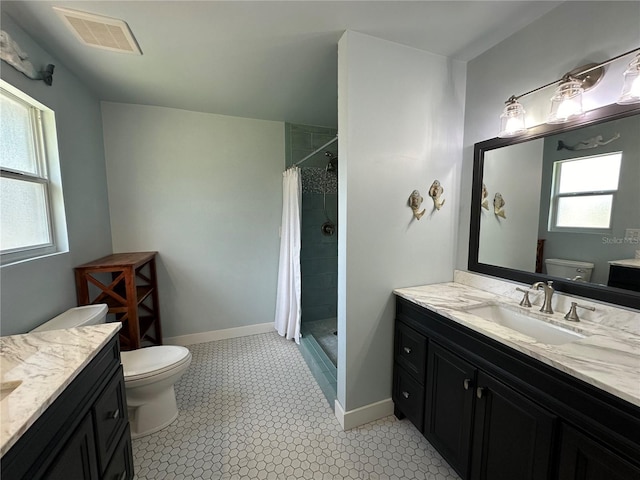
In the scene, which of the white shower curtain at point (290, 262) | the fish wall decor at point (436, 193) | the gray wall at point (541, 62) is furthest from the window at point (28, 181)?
the gray wall at point (541, 62)

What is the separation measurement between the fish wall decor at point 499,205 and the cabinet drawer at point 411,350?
929 mm

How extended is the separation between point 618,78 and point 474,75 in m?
0.78

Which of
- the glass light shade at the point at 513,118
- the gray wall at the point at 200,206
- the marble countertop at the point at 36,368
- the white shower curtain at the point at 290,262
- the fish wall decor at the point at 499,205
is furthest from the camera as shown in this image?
the white shower curtain at the point at 290,262

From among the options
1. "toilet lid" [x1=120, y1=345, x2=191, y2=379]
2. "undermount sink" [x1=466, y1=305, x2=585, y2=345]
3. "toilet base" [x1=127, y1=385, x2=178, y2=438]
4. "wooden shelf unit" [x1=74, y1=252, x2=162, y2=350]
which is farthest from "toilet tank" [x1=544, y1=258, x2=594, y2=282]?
"wooden shelf unit" [x1=74, y1=252, x2=162, y2=350]

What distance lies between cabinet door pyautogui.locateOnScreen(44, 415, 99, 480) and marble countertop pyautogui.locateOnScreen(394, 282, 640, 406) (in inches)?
61.0

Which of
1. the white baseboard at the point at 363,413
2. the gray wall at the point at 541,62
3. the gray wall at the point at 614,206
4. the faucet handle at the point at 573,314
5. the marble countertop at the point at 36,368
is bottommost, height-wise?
the white baseboard at the point at 363,413

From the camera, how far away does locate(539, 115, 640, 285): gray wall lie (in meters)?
1.12

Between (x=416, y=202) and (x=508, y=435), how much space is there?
4.09 feet

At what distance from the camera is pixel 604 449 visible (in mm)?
791

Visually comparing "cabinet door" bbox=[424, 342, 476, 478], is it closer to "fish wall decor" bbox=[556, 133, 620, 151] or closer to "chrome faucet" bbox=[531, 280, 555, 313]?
"chrome faucet" bbox=[531, 280, 555, 313]

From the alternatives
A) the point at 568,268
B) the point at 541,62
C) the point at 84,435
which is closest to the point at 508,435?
the point at 568,268

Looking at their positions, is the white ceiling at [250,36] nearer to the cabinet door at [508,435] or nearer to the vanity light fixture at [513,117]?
the vanity light fixture at [513,117]

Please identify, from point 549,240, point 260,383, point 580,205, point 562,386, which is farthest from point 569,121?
point 260,383

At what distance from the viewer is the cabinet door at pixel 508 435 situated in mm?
946
